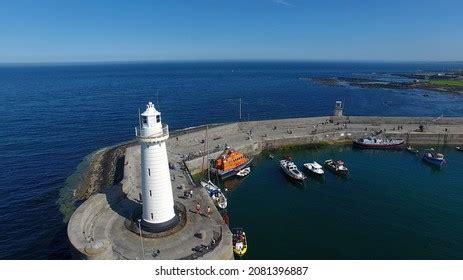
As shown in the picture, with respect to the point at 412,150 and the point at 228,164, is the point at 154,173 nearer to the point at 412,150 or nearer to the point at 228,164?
the point at 228,164

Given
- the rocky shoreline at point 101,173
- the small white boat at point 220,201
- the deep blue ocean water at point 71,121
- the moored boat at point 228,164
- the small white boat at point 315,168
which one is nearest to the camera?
the deep blue ocean water at point 71,121

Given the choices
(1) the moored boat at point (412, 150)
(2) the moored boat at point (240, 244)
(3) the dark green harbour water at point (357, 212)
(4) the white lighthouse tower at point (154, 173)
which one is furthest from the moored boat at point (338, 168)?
(4) the white lighthouse tower at point (154, 173)

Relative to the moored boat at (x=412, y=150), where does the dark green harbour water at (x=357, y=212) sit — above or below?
below

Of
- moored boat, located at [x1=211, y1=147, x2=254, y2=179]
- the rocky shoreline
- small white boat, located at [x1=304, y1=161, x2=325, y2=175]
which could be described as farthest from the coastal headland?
small white boat, located at [x1=304, y1=161, x2=325, y2=175]

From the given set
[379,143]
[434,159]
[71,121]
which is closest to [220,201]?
[379,143]

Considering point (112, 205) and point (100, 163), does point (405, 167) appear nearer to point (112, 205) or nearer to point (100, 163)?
point (112, 205)

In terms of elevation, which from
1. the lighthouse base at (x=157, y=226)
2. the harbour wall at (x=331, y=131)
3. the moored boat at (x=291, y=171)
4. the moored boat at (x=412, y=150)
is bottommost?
the moored boat at (x=291, y=171)

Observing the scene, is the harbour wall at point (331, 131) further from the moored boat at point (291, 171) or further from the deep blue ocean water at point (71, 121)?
the deep blue ocean water at point (71, 121)

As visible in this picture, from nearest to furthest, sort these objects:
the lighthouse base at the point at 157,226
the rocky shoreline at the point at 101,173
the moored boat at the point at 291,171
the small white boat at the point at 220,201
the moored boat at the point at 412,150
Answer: the lighthouse base at the point at 157,226 → the small white boat at the point at 220,201 → the rocky shoreline at the point at 101,173 → the moored boat at the point at 291,171 → the moored boat at the point at 412,150
